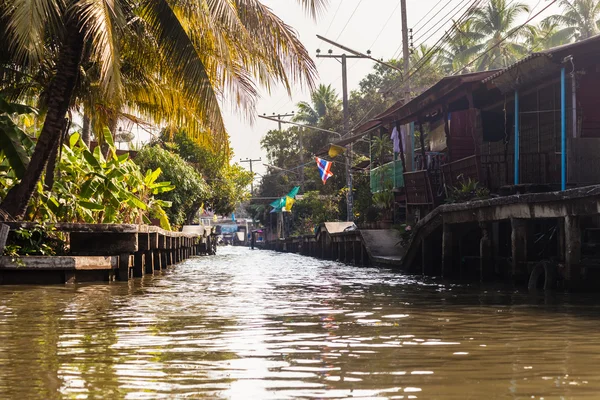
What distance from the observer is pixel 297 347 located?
559 centimetres

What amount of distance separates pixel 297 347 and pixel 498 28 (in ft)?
167

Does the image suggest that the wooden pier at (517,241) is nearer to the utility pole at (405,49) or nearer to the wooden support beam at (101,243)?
the wooden support beam at (101,243)

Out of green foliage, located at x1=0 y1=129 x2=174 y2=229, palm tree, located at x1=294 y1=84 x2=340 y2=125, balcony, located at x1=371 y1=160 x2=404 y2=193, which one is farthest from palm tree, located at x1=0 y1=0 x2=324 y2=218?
palm tree, located at x1=294 y1=84 x2=340 y2=125

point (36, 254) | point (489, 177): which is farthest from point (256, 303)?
point (489, 177)

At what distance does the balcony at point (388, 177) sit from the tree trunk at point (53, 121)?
13.2 meters

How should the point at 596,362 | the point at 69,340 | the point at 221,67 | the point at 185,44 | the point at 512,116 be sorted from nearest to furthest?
the point at 596,362 → the point at 69,340 → the point at 185,44 → the point at 221,67 → the point at 512,116

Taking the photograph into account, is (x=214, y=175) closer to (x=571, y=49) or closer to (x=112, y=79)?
(x=571, y=49)

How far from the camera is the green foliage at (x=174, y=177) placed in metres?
31.1

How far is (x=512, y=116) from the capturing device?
18062mm

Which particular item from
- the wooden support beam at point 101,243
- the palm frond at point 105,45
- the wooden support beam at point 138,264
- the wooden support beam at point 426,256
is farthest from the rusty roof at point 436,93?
the palm frond at point 105,45

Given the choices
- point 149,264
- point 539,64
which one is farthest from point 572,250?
point 149,264

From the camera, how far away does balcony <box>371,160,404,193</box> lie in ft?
80.9

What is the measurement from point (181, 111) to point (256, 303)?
6905mm

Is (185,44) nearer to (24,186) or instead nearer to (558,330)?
(24,186)
